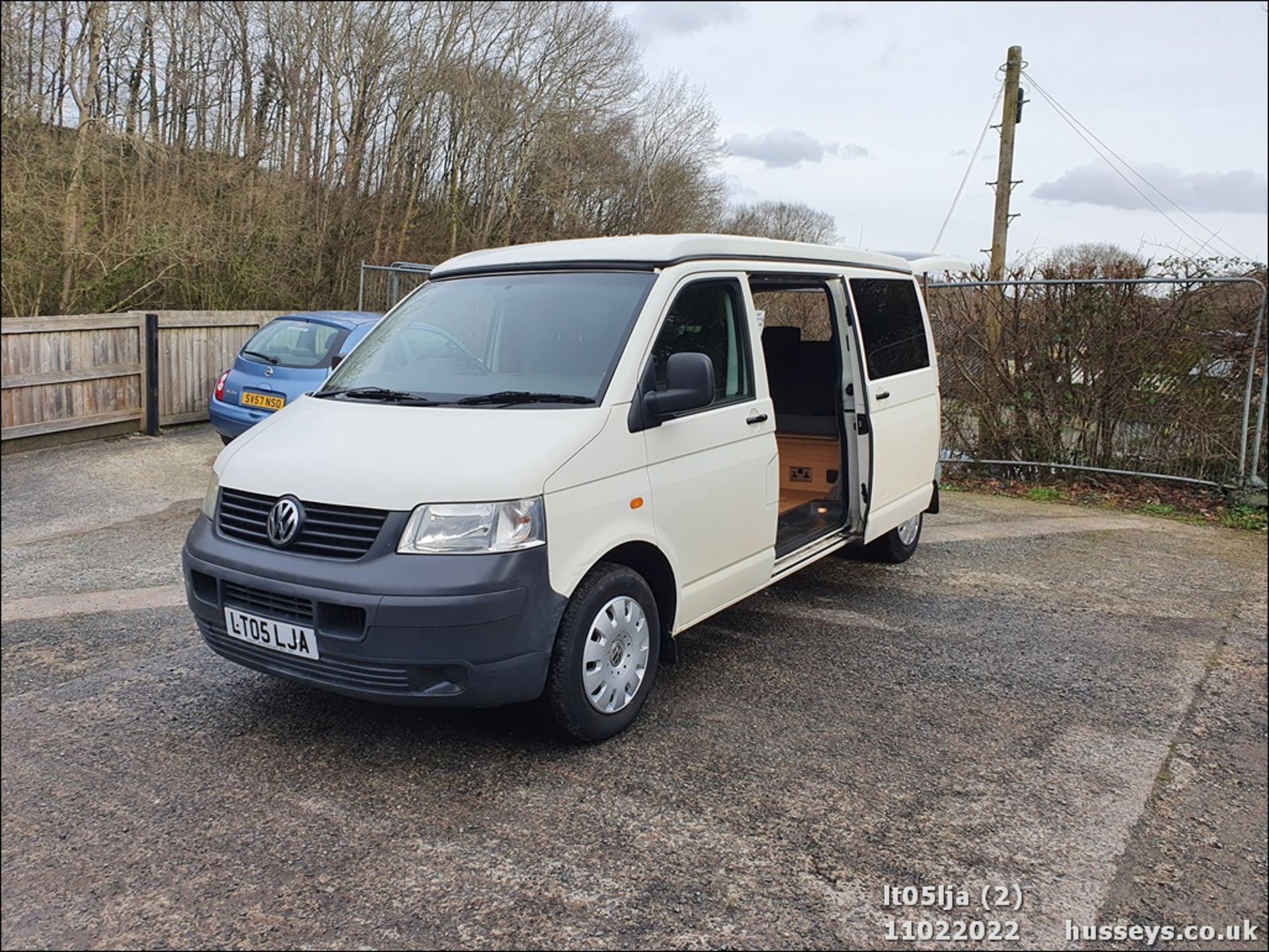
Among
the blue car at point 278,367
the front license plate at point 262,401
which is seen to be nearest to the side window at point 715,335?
the blue car at point 278,367

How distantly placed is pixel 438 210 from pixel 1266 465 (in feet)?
52.7

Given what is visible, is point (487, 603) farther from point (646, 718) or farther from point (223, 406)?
point (223, 406)

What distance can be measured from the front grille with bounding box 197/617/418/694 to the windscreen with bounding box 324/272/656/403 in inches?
47.5

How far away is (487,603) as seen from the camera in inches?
131

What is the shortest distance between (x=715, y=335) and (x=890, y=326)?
215 centimetres

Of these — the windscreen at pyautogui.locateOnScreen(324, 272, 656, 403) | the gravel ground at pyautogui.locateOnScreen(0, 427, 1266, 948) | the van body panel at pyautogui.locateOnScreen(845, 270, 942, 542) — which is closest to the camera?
the gravel ground at pyautogui.locateOnScreen(0, 427, 1266, 948)

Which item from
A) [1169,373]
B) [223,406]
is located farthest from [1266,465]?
[223,406]

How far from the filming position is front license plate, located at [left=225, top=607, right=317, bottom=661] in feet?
11.3

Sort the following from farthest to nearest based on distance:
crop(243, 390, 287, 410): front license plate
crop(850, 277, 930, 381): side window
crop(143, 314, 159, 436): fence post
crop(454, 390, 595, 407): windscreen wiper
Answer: crop(143, 314, 159, 436): fence post
crop(243, 390, 287, 410): front license plate
crop(850, 277, 930, 381): side window
crop(454, 390, 595, 407): windscreen wiper

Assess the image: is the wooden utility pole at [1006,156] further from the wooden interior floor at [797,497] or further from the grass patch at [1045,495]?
the wooden interior floor at [797,497]

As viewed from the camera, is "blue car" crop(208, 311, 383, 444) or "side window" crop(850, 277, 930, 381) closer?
"side window" crop(850, 277, 930, 381)

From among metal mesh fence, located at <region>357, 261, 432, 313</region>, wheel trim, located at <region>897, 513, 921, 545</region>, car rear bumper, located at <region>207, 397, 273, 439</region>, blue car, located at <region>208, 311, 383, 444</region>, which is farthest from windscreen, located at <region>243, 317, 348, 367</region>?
wheel trim, located at <region>897, 513, 921, 545</region>

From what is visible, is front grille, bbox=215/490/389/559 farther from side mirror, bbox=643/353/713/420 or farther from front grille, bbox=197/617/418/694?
side mirror, bbox=643/353/713/420

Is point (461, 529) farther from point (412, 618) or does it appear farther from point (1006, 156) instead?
point (1006, 156)
